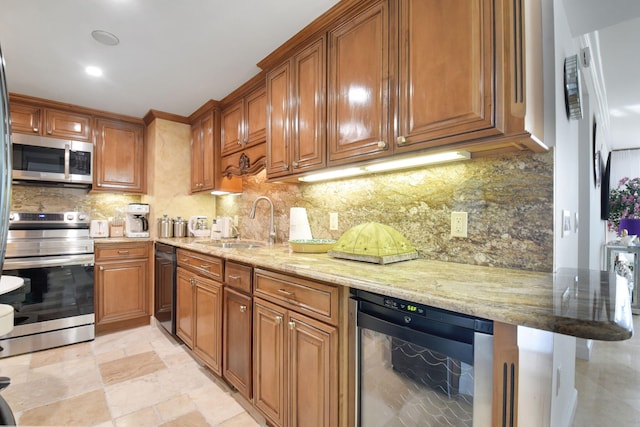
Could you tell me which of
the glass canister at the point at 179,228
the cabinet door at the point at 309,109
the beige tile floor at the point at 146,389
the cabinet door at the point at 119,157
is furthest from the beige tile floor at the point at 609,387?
the cabinet door at the point at 119,157

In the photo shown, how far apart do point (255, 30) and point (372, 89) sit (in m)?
0.93

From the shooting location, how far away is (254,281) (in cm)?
172

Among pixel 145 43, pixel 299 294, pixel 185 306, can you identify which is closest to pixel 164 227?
pixel 185 306

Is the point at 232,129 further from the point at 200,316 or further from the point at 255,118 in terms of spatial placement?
the point at 200,316

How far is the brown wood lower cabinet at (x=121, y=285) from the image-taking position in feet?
9.91

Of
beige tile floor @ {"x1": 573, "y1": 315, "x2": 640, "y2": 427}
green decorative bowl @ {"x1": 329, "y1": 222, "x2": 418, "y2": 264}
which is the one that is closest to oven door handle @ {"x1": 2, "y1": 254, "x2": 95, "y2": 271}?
green decorative bowl @ {"x1": 329, "y1": 222, "x2": 418, "y2": 264}

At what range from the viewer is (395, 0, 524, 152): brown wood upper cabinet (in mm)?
1103

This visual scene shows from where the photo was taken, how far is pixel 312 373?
4.35ft

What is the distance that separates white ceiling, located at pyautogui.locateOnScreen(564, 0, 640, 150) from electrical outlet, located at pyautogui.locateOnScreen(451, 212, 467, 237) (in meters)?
1.14

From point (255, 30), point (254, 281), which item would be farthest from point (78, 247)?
point (255, 30)

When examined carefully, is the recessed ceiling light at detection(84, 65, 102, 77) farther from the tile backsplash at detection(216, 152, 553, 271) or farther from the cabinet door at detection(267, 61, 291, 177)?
the tile backsplash at detection(216, 152, 553, 271)

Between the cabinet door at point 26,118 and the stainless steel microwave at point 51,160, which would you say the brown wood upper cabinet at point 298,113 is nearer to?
the stainless steel microwave at point 51,160

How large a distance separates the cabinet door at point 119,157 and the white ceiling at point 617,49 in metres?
3.93

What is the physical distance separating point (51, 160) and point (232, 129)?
1817 millimetres
